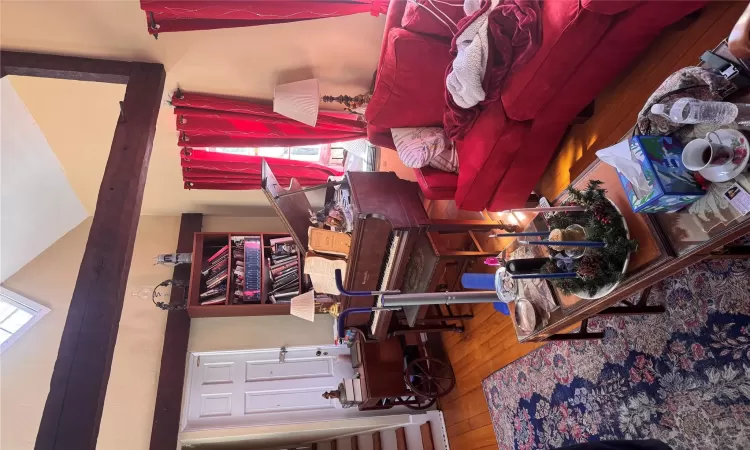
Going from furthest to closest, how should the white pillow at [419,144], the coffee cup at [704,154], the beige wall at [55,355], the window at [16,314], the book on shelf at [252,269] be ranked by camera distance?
the book on shelf at [252,269] → the window at [16,314] → the beige wall at [55,355] → the white pillow at [419,144] → the coffee cup at [704,154]

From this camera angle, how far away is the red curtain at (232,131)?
3.39 meters

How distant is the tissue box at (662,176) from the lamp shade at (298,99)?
2.37 metres

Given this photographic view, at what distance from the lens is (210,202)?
4953 millimetres

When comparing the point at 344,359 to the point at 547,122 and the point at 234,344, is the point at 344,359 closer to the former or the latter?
the point at 234,344

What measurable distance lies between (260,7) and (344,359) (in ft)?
10.4

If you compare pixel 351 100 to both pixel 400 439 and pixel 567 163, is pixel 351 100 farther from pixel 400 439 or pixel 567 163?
pixel 400 439

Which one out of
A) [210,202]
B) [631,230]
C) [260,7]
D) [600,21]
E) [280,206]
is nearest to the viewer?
[631,230]

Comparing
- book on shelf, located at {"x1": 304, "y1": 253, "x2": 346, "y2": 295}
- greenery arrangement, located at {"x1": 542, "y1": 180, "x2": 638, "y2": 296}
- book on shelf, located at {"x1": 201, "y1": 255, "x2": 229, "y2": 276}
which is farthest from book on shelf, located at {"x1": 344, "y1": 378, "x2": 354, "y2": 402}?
greenery arrangement, located at {"x1": 542, "y1": 180, "x2": 638, "y2": 296}

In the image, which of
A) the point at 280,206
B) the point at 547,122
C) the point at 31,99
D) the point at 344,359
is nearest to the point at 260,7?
the point at 280,206

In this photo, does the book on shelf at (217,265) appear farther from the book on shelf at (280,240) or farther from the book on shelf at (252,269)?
the book on shelf at (280,240)

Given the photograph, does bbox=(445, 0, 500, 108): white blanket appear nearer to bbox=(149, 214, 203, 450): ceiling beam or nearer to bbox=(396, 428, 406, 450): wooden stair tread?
bbox=(396, 428, 406, 450): wooden stair tread

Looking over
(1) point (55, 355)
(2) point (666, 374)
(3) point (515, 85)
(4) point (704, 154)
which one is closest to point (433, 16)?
(3) point (515, 85)

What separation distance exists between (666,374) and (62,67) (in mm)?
3693

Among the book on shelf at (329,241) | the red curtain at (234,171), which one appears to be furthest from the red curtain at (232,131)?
the book on shelf at (329,241)
